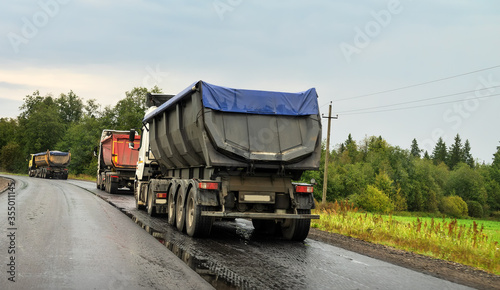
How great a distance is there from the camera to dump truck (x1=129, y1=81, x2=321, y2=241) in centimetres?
962

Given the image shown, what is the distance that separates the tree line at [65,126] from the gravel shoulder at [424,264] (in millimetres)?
60128

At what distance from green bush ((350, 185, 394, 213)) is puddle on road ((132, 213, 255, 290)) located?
60.3 meters

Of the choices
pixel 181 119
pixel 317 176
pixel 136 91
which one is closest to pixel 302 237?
pixel 181 119

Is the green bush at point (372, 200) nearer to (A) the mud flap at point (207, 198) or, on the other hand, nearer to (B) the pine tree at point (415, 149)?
(A) the mud flap at point (207, 198)

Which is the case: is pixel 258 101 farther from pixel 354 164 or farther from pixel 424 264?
pixel 354 164

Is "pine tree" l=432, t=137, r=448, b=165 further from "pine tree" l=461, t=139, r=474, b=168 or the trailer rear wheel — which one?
the trailer rear wheel

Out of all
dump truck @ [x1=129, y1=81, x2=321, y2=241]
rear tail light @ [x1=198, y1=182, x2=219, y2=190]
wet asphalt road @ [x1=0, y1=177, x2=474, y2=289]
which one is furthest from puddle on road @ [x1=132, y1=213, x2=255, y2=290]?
dump truck @ [x1=129, y1=81, x2=321, y2=241]

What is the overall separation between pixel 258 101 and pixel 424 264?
4.54 metres

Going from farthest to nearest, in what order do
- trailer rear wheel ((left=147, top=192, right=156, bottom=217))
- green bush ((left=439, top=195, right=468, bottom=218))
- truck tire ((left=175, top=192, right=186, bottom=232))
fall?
green bush ((left=439, top=195, right=468, bottom=218)) < trailer rear wheel ((left=147, top=192, right=156, bottom=217)) < truck tire ((left=175, top=192, right=186, bottom=232))

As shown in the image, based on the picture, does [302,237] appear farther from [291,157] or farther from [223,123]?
[223,123]

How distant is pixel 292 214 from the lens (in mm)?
9867

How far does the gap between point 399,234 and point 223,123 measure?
5.32 metres

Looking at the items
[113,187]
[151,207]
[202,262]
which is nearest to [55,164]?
[113,187]

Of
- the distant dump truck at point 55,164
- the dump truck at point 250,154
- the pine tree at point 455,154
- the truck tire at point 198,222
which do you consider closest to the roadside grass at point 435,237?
the dump truck at point 250,154
